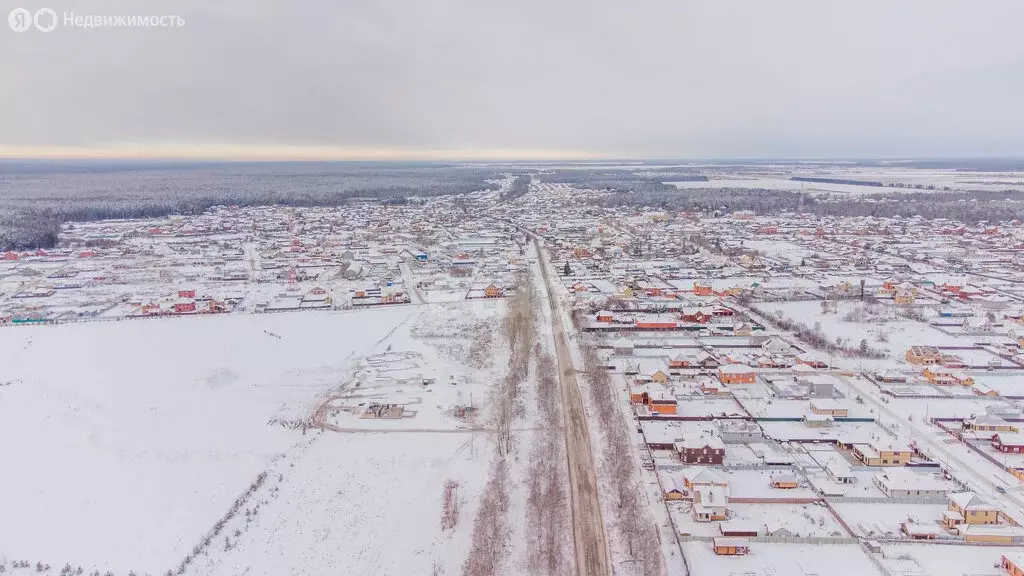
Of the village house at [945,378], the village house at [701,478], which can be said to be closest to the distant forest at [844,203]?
the village house at [945,378]

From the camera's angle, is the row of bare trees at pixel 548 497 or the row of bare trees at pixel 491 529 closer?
the row of bare trees at pixel 491 529

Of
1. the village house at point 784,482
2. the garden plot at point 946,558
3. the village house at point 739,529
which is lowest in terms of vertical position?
the garden plot at point 946,558

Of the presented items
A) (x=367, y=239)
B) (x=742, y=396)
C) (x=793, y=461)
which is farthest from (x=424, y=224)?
(x=793, y=461)

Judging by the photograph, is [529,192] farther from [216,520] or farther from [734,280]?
[216,520]

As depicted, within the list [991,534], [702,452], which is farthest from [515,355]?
[991,534]

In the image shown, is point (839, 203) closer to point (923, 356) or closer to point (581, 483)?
point (923, 356)

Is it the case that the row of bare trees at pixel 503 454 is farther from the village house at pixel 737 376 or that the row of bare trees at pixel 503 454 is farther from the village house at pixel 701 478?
the village house at pixel 737 376
